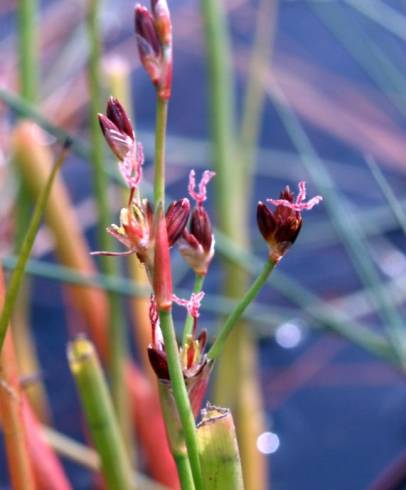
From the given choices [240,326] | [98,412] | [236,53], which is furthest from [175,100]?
[98,412]

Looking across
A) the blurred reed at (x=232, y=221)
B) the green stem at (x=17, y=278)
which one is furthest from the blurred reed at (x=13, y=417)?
the blurred reed at (x=232, y=221)

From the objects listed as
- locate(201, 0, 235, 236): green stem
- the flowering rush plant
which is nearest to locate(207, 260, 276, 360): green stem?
the flowering rush plant

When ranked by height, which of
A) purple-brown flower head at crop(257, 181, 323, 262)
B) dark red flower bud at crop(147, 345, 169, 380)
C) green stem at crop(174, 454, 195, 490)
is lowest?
green stem at crop(174, 454, 195, 490)

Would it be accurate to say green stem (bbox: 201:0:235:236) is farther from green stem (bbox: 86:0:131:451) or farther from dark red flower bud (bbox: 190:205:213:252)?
dark red flower bud (bbox: 190:205:213:252)

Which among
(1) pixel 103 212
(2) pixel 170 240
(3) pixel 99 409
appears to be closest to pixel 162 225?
(2) pixel 170 240

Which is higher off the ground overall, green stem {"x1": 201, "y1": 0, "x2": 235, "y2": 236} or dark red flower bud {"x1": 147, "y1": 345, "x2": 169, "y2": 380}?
→ green stem {"x1": 201, "y1": 0, "x2": 235, "y2": 236}

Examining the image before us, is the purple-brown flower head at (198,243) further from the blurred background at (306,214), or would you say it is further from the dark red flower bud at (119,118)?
the blurred background at (306,214)
